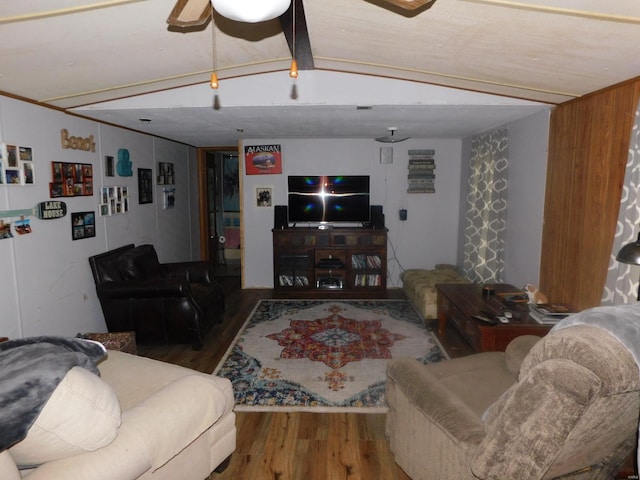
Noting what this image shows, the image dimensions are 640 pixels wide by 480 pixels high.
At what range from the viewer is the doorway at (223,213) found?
7.39 metres

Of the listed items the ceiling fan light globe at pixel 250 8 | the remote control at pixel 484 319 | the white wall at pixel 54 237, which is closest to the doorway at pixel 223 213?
the white wall at pixel 54 237

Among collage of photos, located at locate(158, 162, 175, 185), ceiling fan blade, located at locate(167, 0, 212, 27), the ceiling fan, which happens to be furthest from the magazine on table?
collage of photos, located at locate(158, 162, 175, 185)

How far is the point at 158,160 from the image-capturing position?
17.5 feet

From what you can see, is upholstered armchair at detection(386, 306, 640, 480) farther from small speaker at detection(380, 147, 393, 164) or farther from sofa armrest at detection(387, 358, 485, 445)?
small speaker at detection(380, 147, 393, 164)

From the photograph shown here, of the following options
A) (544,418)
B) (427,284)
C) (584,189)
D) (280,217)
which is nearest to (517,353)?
(544,418)

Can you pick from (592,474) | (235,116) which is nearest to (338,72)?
(235,116)

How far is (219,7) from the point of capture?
1312mm

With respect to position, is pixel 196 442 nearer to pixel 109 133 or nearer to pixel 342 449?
pixel 342 449

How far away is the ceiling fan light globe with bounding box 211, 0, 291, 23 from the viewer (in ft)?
4.17

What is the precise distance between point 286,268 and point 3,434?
4.56 m

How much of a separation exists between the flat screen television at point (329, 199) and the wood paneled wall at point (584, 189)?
274cm

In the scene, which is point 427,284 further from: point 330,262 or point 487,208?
point 330,262

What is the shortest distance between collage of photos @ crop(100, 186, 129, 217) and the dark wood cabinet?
6.30ft

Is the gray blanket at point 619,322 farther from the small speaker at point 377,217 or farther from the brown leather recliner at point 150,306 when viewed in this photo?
the small speaker at point 377,217
